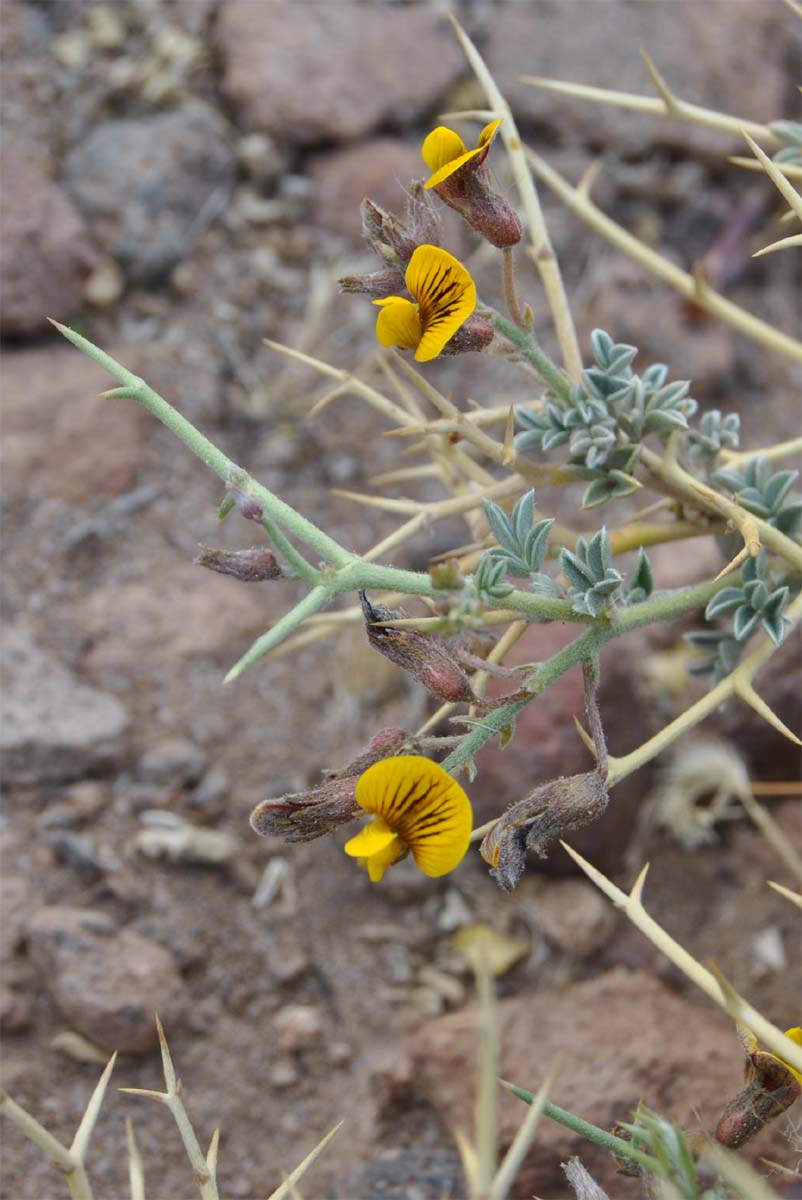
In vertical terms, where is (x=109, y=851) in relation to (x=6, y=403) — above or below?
below

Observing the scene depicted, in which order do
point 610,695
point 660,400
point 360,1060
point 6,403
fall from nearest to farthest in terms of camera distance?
1. point 660,400
2. point 360,1060
3. point 610,695
4. point 6,403

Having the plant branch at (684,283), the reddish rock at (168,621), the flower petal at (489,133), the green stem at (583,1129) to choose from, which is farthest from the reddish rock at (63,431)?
the green stem at (583,1129)

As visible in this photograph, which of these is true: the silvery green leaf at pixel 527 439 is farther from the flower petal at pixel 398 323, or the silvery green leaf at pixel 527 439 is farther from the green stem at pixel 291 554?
the green stem at pixel 291 554

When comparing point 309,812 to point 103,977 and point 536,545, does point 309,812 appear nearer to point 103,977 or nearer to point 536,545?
point 536,545

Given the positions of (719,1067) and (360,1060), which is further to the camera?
(360,1060)

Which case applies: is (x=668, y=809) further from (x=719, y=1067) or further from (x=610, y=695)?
(x=719, y=1067)

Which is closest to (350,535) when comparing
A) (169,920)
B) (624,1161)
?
(169,920)

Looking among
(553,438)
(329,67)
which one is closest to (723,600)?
(553,438)

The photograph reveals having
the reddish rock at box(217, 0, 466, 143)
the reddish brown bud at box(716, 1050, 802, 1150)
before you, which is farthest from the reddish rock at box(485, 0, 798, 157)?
the reddish brown bud at box(716, 1050, 802, 1150)
